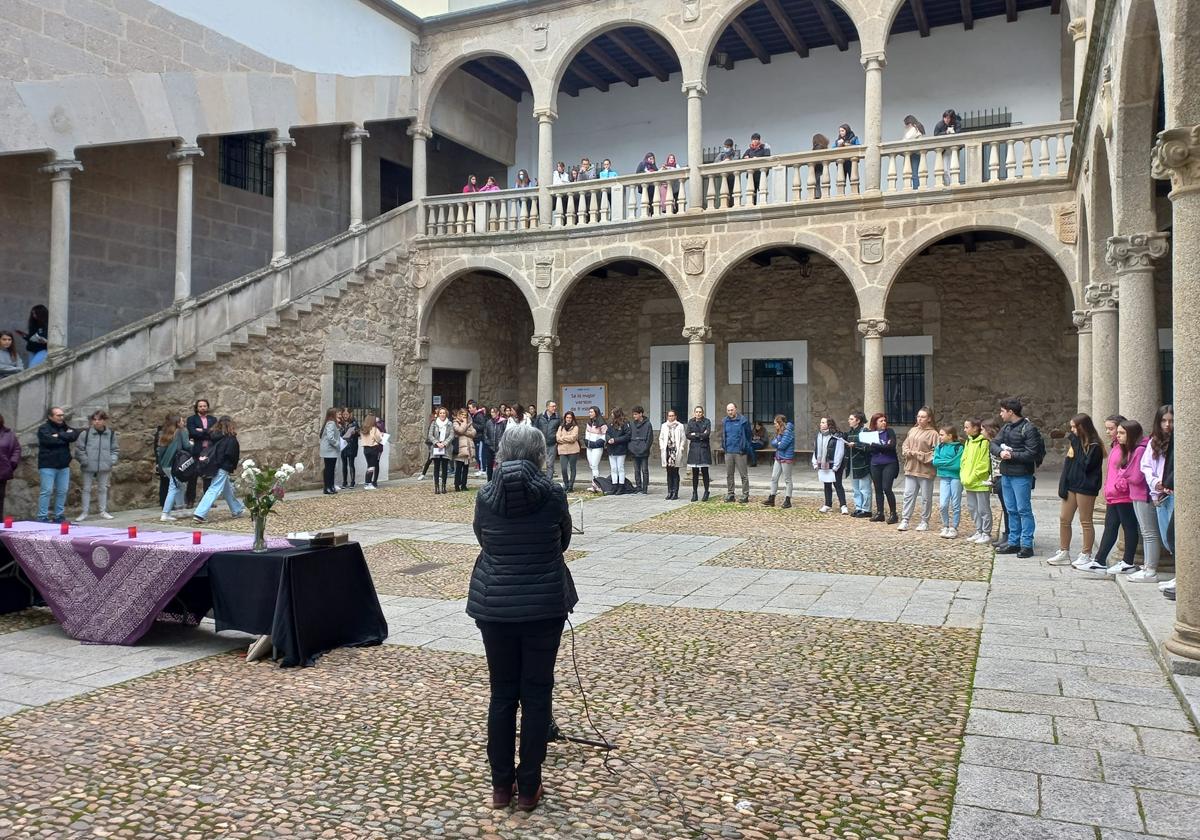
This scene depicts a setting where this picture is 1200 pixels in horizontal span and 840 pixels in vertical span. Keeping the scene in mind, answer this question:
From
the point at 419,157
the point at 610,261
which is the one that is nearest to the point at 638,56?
the point at 610,261

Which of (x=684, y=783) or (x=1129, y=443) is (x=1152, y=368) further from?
(x=684, y=783)

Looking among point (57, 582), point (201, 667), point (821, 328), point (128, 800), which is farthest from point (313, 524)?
point (821, 328)

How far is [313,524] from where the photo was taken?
36.6 ft

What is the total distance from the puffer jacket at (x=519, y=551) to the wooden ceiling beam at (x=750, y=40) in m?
15.3

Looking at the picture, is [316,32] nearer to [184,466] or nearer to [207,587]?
[184,466]

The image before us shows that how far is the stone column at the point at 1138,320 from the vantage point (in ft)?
23.3

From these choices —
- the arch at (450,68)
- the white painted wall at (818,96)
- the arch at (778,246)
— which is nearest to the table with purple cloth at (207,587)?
the arch at (778,246)

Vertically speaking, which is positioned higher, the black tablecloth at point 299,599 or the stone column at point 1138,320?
the stone column at point 1138,320

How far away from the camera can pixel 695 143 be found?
15.7 metres

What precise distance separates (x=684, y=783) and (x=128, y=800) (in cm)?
220

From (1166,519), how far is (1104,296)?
422 centimetres

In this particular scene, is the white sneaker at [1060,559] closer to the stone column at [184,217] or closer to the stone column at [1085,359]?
the stone column at [1085,359]

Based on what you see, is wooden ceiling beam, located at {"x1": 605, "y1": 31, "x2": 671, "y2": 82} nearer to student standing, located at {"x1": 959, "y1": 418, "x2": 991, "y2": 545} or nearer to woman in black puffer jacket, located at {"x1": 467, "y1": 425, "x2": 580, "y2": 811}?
student standing, located at {"x1": 959, "y1": 418, "x2": 991, "y2": 545}

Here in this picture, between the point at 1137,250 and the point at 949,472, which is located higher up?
the point at 1137,250
